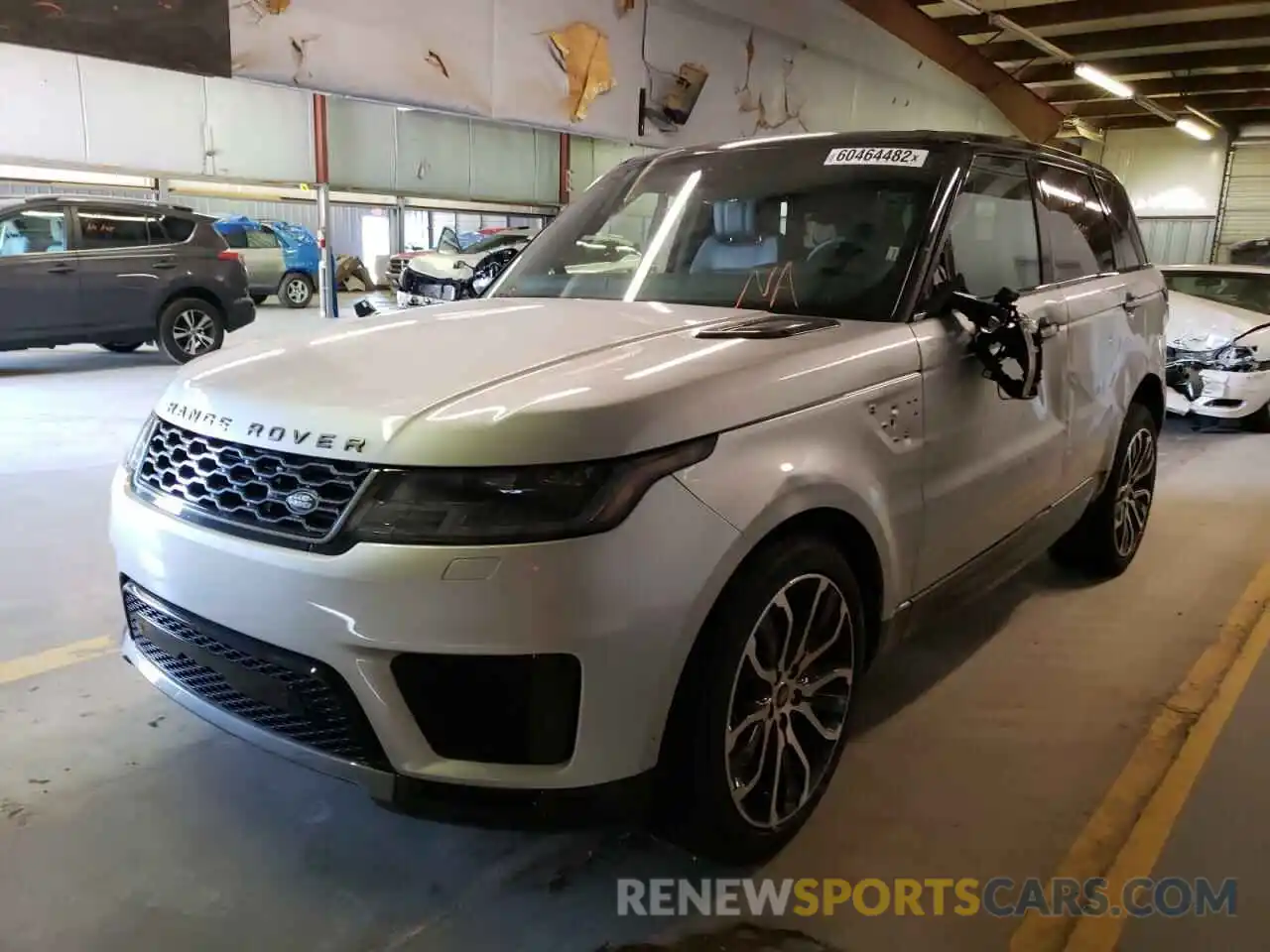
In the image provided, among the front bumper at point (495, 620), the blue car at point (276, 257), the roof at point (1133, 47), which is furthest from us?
the blue car at point (276, 257)

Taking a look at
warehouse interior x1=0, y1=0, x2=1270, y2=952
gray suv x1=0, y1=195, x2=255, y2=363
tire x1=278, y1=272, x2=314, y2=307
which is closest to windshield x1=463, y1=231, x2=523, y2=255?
tire x1=278, y1=272, x2=314, y2=307

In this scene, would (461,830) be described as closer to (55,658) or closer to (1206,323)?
(55,658)

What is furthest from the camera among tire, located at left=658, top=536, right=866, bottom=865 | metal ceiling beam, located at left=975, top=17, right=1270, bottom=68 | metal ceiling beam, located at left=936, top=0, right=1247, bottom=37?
metal ceiling beam, located at left=975, top=17, right=1270, bottom=68

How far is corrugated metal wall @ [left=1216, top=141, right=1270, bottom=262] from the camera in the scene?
834 inches

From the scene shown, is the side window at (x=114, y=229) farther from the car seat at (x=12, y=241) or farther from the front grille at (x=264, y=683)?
the front grille at (x=264, y=683)

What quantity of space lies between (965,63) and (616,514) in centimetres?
1475

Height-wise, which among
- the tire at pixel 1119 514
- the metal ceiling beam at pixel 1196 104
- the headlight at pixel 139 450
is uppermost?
the metal ceiling beam at pixel 1196 104

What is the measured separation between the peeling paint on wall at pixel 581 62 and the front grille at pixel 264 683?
763 cm

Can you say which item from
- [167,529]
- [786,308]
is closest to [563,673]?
[167,529]

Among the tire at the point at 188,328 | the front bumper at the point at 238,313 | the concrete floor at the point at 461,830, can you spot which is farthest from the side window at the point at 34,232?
the concrete floor at the point at 461,830

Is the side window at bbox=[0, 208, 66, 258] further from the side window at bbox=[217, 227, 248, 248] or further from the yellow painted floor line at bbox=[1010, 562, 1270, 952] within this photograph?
the yellow painted floor line at bbox=[1010, 562, 1270, 952]

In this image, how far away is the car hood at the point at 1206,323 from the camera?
7344 mm

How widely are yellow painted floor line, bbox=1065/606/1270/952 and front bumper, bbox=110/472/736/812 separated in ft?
3.43

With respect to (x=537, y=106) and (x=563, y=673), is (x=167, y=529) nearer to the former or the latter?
(x=563, y=673)
